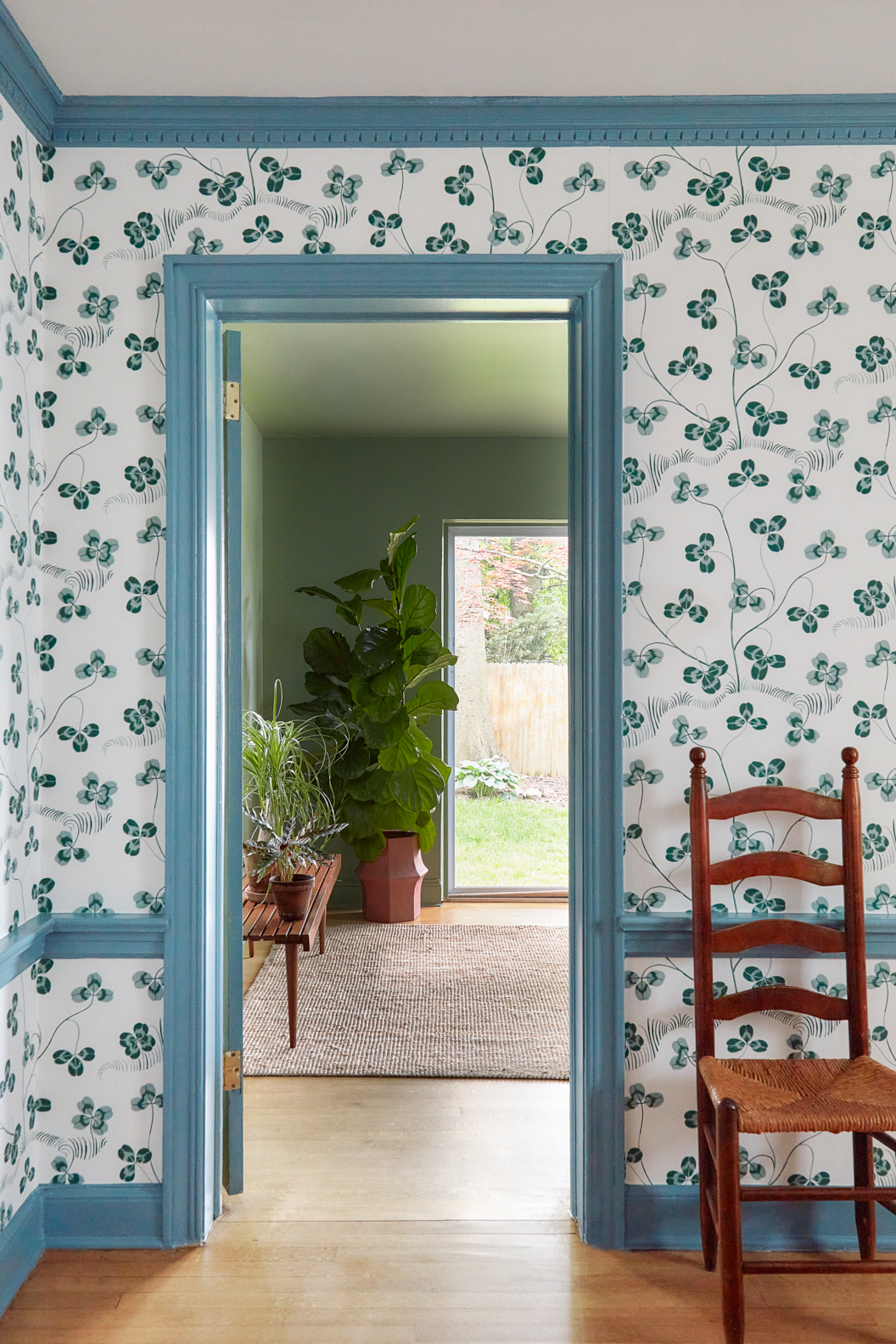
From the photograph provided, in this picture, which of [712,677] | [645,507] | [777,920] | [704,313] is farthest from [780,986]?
[704,313]

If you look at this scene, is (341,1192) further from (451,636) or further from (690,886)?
(451,636)

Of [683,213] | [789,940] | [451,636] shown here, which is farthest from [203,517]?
[451,636]

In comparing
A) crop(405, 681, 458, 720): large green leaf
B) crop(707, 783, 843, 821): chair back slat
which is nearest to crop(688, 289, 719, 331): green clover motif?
crop(707, 783, 843, 821): chair back slat

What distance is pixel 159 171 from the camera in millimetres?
2234

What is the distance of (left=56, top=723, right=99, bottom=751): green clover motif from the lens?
89.1 inches

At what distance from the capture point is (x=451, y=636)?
223 inches

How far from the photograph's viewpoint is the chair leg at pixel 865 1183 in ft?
6.97

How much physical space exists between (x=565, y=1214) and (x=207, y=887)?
4.02ft

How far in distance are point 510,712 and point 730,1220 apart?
13.0 ft

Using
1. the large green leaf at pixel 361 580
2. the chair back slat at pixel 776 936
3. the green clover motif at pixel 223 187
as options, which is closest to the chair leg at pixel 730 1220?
the chair back slat at pixel 776 936

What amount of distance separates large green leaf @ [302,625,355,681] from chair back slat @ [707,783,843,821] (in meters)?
3.06

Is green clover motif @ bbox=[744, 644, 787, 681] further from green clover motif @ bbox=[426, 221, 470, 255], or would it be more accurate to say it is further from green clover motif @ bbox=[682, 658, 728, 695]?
green clover motif @ bbox=[426, 221, 470, 255]

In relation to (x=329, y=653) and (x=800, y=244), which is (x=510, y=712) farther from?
(x=800, y=244)

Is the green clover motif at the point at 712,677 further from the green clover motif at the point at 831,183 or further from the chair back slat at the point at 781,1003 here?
the green clover motif at the point at 831,183
